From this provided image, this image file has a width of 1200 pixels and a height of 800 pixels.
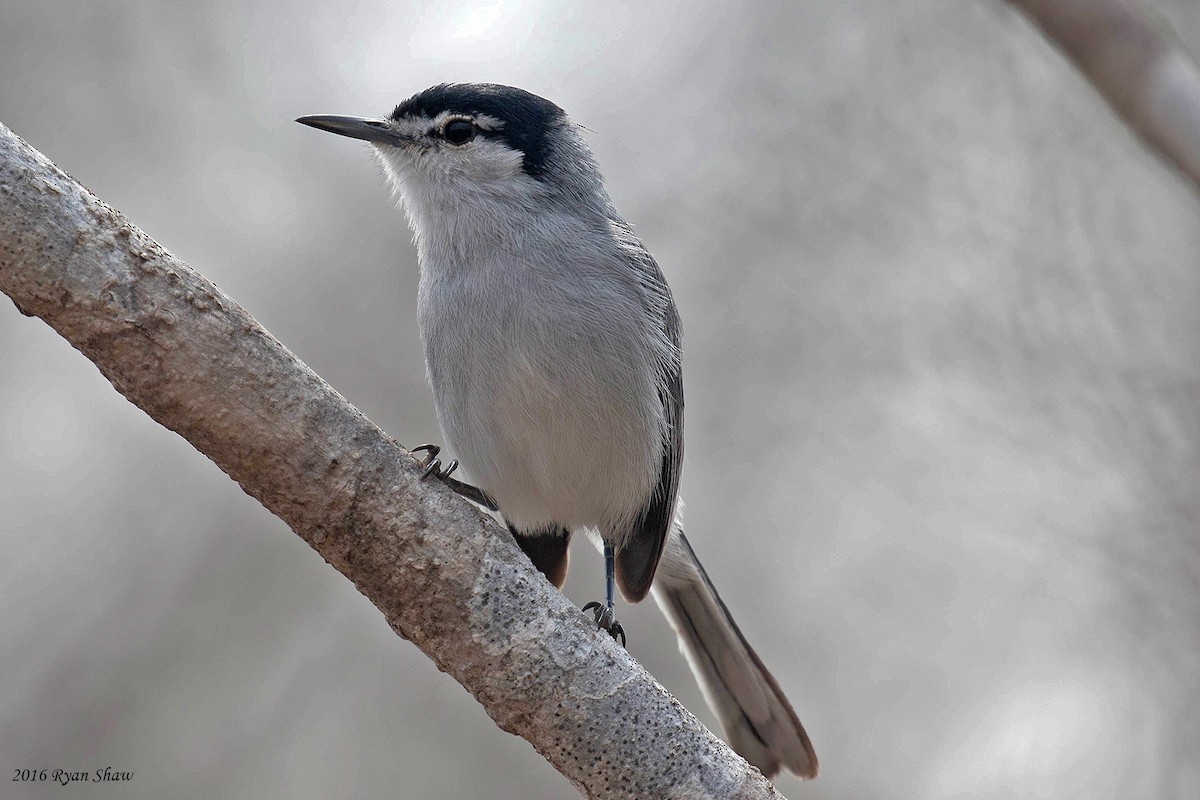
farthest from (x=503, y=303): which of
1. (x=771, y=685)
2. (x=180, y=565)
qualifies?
(x=180, y=565)

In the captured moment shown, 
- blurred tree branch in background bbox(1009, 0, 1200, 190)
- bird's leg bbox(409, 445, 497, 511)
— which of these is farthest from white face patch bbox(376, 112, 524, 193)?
blurred tree branch in background bbox(1009, 0, 1200, 190)

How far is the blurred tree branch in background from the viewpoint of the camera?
257cm

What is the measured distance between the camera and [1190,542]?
4.94 metres

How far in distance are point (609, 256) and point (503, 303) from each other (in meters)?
0.48

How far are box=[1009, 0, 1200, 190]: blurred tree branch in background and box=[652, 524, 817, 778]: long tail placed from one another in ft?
6.71

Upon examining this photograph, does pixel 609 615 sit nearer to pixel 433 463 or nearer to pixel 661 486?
pixel 661 486

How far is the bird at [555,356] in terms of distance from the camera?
3396 millimetres

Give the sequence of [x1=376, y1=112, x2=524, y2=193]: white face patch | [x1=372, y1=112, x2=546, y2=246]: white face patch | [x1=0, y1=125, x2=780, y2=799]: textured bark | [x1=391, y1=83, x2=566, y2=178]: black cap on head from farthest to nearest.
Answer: [x1=391, y1=83, x2=566, y2=178]: black cap on head < [x1=376, y1=112, x2=524, y2=193]: white face patch < [x1=372, y1=112, x2=546, y2=246]: white face patch < [x1=0, y1=125, x2=780, y2=799]: textured bark

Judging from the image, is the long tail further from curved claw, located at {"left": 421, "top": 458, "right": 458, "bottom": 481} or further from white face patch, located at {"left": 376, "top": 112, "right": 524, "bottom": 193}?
white face patch, located at {"left": 376, "top": 112, "right": 524, "bottom": 193}

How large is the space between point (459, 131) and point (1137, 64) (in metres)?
2.18

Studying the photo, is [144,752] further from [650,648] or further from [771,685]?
[771,685]

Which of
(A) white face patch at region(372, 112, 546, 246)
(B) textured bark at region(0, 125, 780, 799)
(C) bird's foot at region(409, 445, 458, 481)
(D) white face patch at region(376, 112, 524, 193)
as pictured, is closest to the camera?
(B) textured bark at region(0, 125, 780, 799)

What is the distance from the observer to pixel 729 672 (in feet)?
12.6

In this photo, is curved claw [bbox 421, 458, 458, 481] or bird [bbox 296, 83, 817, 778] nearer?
curved claw [bbox 421, 458, 458, 481]
